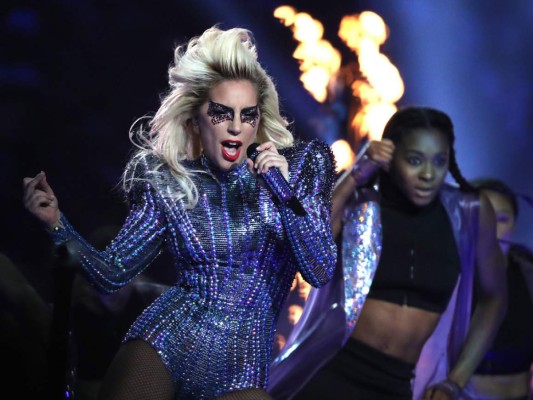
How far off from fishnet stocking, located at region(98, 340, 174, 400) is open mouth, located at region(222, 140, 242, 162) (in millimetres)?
609

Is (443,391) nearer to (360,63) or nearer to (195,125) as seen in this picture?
(195,125)

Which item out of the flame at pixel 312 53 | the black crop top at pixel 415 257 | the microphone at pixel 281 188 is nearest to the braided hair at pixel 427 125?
the black crop top at pixel 415 257

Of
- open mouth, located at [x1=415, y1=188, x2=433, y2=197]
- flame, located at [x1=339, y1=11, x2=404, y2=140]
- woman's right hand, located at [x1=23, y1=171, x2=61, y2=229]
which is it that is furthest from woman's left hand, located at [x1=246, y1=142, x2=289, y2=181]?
flame, located at [x1=339, y1=11, x2=404, y2=140]

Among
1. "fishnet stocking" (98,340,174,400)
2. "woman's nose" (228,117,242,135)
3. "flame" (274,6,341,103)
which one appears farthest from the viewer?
"flame" (274,6,341,103)

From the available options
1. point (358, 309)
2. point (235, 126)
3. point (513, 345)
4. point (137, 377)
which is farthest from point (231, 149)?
point (513, 345)

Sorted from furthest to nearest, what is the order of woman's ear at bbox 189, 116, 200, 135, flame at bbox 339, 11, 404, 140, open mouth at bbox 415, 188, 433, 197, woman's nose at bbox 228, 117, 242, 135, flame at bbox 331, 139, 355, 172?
flame at bbox 331, 139, 355, 172
flame at bbox 339, 11, 404, 140
open mouth at bbox 415, 188, 433, 197
woman's ear at bbox 189, 116, 200, 135
woman's nose at bbox 228, 117, 242, 135

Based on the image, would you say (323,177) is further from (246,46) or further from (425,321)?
(425,321)

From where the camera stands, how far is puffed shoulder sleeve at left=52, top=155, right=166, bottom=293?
2.56 metres

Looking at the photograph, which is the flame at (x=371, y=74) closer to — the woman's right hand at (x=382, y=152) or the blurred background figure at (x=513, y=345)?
the blurred background figure at (x=513, y=345)

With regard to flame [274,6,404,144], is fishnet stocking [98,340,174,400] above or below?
below

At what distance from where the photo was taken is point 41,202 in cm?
247

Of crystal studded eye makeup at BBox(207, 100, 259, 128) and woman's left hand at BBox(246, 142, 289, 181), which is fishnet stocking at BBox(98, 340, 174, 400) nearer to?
woman's left hand at BBox(246, 142, 289, 181)

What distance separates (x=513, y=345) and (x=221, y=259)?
2155mm

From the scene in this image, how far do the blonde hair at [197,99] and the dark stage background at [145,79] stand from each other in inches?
39.0
